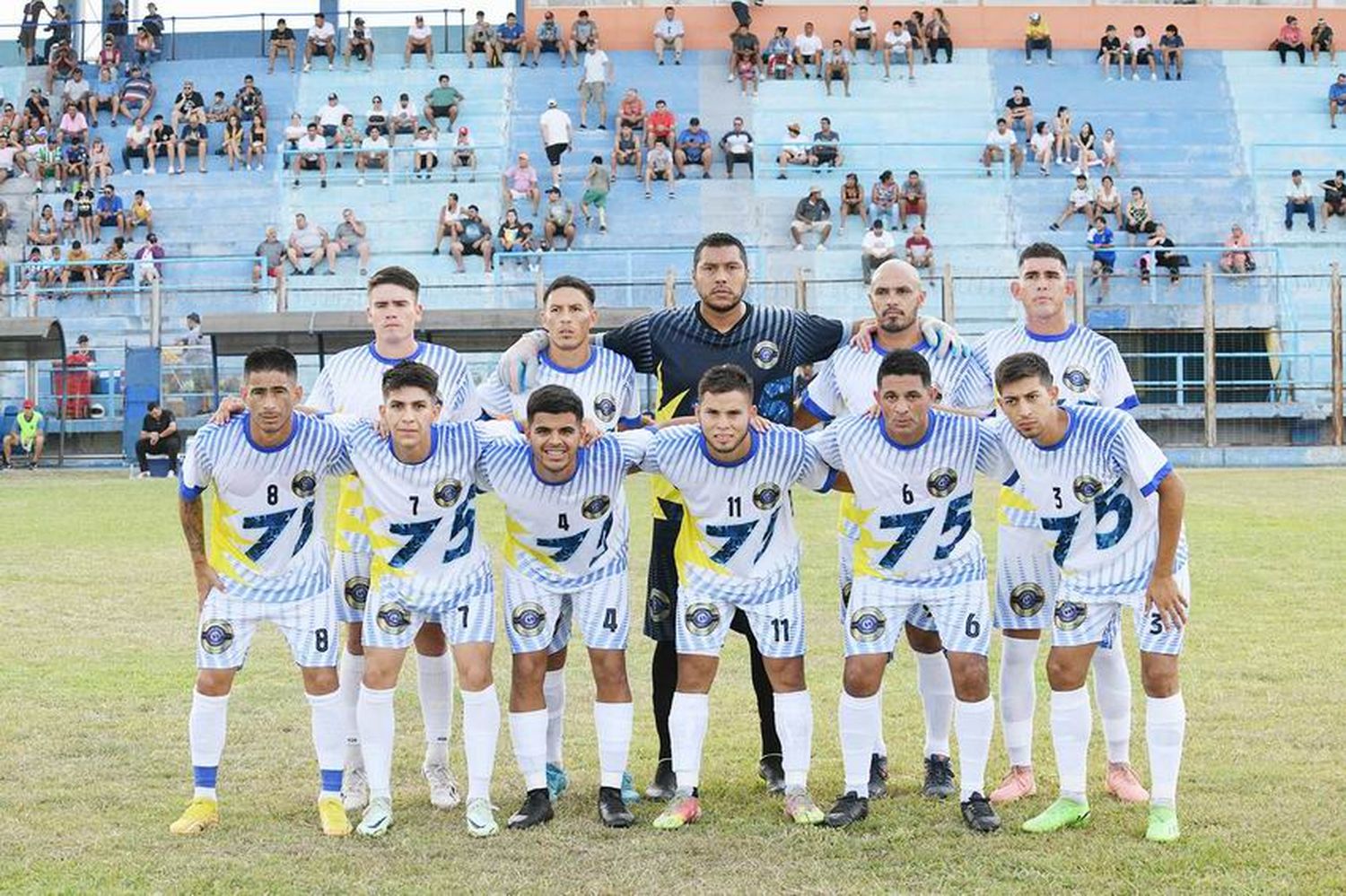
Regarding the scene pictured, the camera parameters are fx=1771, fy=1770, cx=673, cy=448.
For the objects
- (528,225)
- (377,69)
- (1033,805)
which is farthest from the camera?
(377,69)

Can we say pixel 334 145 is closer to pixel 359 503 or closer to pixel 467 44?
pixel 467 44

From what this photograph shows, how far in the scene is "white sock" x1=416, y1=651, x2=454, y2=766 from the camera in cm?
792

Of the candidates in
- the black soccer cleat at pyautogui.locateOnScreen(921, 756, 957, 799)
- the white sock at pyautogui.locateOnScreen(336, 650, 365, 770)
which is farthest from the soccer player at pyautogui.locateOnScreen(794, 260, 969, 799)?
the white sock at pyautogui.locateOnScreen(336, 650, 365, 770)

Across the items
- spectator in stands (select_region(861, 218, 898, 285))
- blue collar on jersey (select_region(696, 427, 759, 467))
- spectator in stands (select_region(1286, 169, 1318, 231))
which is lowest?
blue collar on jersey (select_region(696, 427, 759, 467))

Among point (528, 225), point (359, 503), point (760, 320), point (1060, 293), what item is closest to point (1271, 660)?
point (1060, 293)

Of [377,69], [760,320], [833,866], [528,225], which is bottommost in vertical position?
[833,866]

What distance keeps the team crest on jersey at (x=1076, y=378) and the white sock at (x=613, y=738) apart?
2558mm

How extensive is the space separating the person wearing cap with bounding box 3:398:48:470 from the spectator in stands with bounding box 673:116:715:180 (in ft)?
46.7

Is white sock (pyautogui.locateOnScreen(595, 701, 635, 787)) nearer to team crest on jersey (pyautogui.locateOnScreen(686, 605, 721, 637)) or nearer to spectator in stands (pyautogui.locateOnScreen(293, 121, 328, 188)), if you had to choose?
team crest on jersey (pyautogui.locateOnScreen(686, 605, 721, 637))

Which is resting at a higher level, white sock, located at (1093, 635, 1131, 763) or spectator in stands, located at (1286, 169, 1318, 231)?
spectator in stands, located at (1286, 169, 1318, 231)

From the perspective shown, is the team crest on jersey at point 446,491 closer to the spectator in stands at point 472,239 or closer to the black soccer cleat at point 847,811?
the black soccer cleat at point 847,811

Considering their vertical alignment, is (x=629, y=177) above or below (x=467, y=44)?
below

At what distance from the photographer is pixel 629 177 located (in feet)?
125

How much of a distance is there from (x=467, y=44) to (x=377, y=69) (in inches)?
88.9
